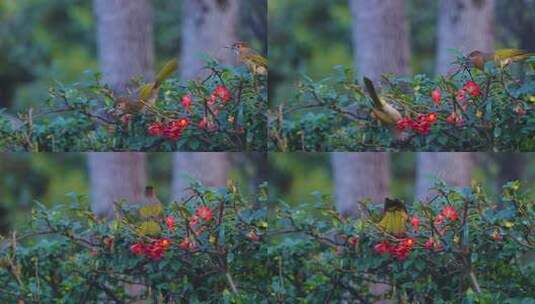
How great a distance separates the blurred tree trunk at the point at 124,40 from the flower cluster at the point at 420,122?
1042 millimetres

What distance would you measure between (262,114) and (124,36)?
2.15 feet

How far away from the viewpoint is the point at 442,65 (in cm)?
405

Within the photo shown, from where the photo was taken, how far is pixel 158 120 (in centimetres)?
407

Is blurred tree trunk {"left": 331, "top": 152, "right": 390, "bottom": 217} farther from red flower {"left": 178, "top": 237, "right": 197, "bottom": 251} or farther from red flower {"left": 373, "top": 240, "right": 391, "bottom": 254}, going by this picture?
red flower {"left": 178, "top": 237, "right": 197, "bottom": 251}

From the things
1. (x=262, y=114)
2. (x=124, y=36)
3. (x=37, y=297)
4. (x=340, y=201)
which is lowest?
(x=37, y=297)

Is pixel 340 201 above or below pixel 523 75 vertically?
below

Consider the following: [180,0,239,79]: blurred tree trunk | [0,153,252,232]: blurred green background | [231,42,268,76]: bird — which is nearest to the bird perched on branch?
[180,0,239,79]: blurred tree trunk

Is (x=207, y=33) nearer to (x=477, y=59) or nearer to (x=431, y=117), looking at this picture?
(x=431, y=117)

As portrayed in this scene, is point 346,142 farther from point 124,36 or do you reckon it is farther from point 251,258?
point 124,36

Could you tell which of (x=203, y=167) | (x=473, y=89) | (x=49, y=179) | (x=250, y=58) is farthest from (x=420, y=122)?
(x=49, y=179)

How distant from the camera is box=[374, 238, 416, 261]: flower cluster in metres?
4.04

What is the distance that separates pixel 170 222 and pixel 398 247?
3.06 feet

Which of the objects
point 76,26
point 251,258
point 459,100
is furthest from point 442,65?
point 76,26

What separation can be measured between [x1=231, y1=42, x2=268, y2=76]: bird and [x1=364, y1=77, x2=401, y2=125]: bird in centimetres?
42
